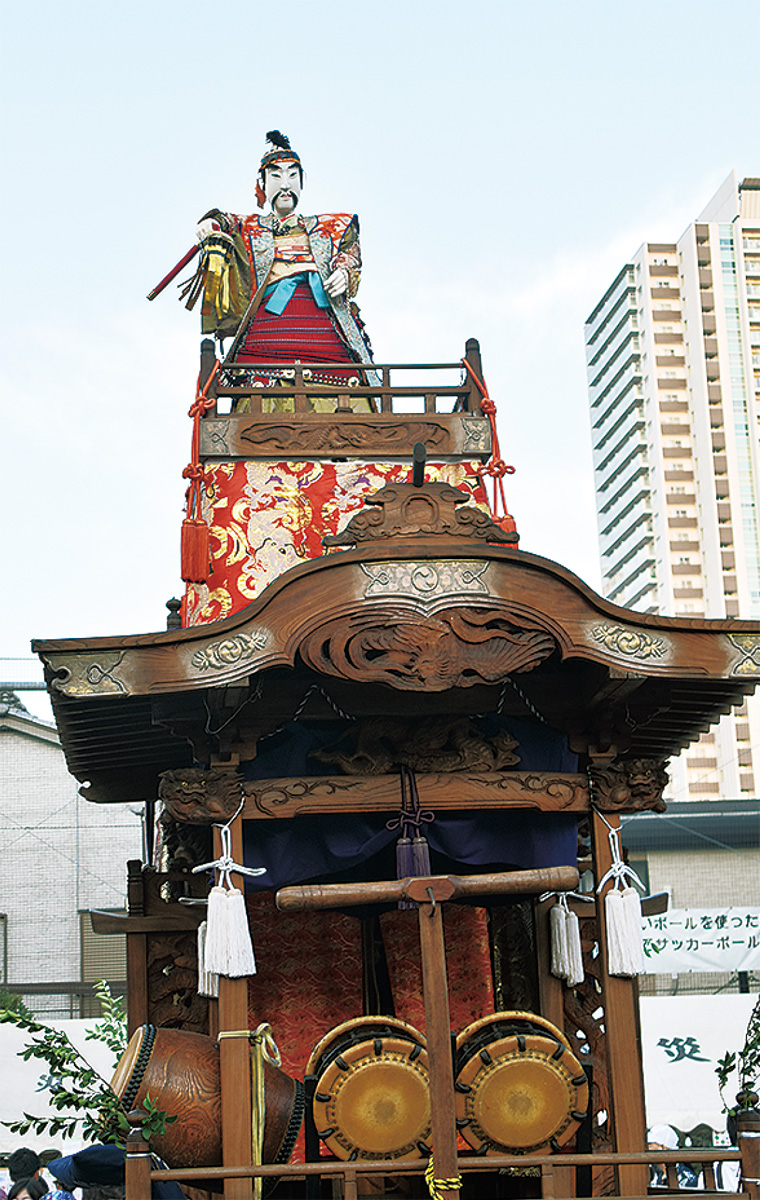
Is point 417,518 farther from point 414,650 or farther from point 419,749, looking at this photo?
point 419,749

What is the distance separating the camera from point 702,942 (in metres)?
18.9

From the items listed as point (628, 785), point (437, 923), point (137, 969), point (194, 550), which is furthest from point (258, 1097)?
point (194, 550)

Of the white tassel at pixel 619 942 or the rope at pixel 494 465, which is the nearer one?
the white tassel at pixel 619 942

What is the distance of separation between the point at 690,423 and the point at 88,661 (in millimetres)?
61871

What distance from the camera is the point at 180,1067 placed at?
247 inches

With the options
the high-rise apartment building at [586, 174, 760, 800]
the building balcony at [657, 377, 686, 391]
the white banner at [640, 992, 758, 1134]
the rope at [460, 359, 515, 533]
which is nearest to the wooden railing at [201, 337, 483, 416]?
the rope at [460, 359, 515, 533]

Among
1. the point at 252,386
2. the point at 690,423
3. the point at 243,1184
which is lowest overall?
the point at 243,1184

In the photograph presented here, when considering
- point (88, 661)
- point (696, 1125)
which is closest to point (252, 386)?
point (88, 661)

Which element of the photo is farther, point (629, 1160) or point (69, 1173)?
point (69, 1173)

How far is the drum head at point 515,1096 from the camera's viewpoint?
613 centimetres

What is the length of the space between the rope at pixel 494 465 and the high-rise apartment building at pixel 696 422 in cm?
5147

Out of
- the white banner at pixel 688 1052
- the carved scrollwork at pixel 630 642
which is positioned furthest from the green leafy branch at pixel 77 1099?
the white banner at pixel 688 1052

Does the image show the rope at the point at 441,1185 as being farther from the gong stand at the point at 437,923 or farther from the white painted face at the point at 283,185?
the white painted face at the point at 283,185

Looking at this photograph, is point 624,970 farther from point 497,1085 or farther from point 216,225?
point 216,225
